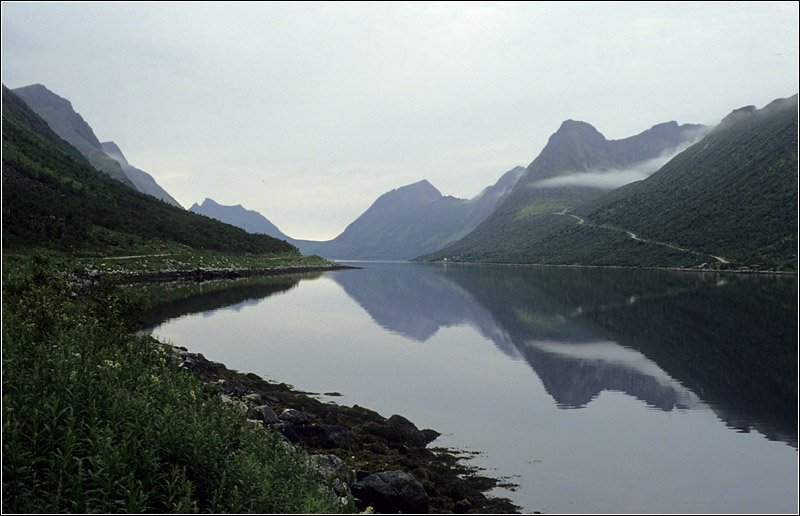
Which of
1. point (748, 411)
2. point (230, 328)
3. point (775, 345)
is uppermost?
point (775, 345)

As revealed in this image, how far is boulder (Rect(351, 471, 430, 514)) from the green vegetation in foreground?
145 cm

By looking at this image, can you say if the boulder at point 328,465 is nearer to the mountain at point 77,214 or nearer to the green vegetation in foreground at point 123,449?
the green vegetation in foreground at point 123,449

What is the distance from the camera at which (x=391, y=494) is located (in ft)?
44.6

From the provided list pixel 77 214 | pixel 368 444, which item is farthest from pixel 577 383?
pixel 77 214

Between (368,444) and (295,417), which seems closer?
(368,444)

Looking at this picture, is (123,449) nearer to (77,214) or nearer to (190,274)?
(190,274)

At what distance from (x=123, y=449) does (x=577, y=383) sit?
23.0 meters

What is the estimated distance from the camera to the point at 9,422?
951 cm

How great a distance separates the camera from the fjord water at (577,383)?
51.7 ft

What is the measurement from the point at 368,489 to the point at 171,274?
92.9 m

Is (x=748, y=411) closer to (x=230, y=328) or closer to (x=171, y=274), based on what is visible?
(x=230, y=328)

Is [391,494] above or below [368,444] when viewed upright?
above

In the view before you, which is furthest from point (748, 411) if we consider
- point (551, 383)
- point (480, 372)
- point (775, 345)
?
point (775, 345)

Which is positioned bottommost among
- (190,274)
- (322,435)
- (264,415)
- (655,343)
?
(322,435)
